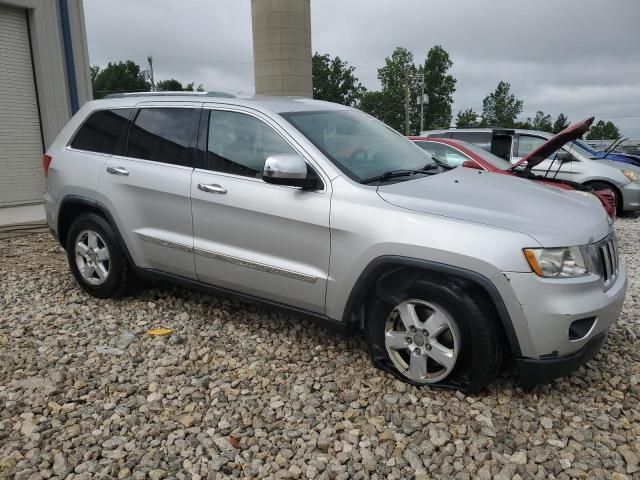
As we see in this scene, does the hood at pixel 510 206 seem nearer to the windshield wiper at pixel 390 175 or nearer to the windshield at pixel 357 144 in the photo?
the windshield wiper at pixel 390 175

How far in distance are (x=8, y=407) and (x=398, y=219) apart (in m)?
2.43

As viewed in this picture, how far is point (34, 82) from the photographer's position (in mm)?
9289

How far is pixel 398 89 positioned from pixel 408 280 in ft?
223

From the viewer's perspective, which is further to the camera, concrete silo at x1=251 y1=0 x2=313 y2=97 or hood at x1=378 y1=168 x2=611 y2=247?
concrete silo at x1=251 y1=0 x2=313 y2=97

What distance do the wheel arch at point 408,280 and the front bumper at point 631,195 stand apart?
8265 millimetres

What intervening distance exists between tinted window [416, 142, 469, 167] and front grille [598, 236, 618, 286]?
14.3 feet

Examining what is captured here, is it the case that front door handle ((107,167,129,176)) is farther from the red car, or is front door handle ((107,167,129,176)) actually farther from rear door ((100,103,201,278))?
the red car

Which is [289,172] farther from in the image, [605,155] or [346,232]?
[605,155]

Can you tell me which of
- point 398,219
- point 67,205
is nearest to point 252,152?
point 398,219

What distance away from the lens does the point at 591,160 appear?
9.85 m

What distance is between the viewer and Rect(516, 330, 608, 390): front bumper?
109 inches

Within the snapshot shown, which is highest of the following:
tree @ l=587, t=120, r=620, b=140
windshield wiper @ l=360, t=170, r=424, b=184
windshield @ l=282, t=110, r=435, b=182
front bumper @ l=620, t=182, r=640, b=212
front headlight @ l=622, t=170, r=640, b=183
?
windshield @ l=282, t=110, r=435, b=182

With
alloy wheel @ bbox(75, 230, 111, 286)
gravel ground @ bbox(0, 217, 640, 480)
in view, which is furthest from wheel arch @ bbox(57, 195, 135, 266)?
gravel ground @ bbox(0, 217, 640, 480)

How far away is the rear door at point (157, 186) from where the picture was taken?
12.7 ft
